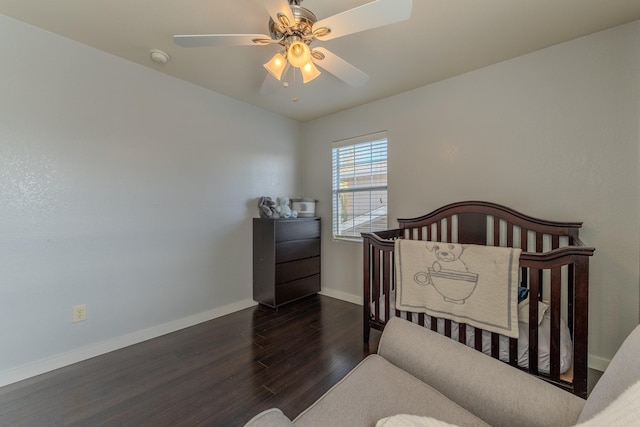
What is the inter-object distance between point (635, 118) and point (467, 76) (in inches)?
44.3

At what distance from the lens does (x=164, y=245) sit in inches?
91.1

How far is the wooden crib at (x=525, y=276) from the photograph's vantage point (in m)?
1.31

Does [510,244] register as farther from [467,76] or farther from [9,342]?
[9,342]

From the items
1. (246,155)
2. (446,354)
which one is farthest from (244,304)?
(446,354)

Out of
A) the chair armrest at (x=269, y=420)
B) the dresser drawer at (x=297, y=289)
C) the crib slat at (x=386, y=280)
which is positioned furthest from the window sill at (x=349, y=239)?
the chair armrest at (x=269, y=420)

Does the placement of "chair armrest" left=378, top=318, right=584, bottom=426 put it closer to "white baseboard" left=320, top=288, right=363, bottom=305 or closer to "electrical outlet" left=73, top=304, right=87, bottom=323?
"white baseboard" left=320, top=288, right=363, bottom=305

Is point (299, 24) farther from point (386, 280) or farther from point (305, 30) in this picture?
point (386, 280)

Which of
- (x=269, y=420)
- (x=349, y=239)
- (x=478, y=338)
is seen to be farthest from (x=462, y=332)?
(x=349, y=239)

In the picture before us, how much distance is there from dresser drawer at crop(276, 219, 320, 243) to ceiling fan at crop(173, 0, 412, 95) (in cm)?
160

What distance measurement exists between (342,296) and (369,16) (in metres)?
2.74

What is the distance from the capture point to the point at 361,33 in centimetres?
176

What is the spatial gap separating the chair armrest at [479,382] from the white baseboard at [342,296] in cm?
186

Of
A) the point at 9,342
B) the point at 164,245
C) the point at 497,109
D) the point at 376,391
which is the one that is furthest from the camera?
the point at 164,245

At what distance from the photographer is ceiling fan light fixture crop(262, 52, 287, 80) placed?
4.86 feet
